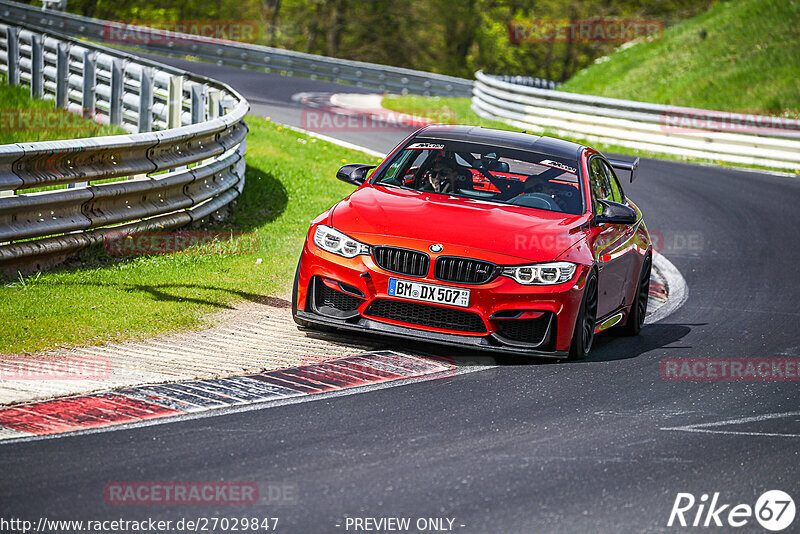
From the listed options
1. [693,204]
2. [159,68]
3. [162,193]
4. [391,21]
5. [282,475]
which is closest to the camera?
[282,475]

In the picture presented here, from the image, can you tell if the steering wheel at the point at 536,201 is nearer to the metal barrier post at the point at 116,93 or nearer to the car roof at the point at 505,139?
the car roof at the point at 505,139

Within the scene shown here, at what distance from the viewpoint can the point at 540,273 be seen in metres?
7.91

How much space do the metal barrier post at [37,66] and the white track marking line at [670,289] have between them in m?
11.9

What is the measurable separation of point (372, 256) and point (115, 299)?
219 centimetres

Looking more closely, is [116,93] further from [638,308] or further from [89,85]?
[638,308]

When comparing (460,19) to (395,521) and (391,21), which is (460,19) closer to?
(391,21)

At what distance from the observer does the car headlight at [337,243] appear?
317 inches

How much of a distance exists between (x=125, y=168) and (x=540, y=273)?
4380 millimetres

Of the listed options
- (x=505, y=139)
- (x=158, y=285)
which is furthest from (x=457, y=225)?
(x=158, y=285)

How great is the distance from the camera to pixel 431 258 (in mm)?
7879

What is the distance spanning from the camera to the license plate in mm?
7852

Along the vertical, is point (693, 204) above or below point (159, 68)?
below

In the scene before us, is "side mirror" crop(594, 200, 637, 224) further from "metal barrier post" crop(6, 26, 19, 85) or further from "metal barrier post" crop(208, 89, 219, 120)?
"metal barrier post" crop(6, 26, 19, 85)

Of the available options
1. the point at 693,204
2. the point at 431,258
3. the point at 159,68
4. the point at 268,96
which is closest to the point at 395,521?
the point at 431,258
